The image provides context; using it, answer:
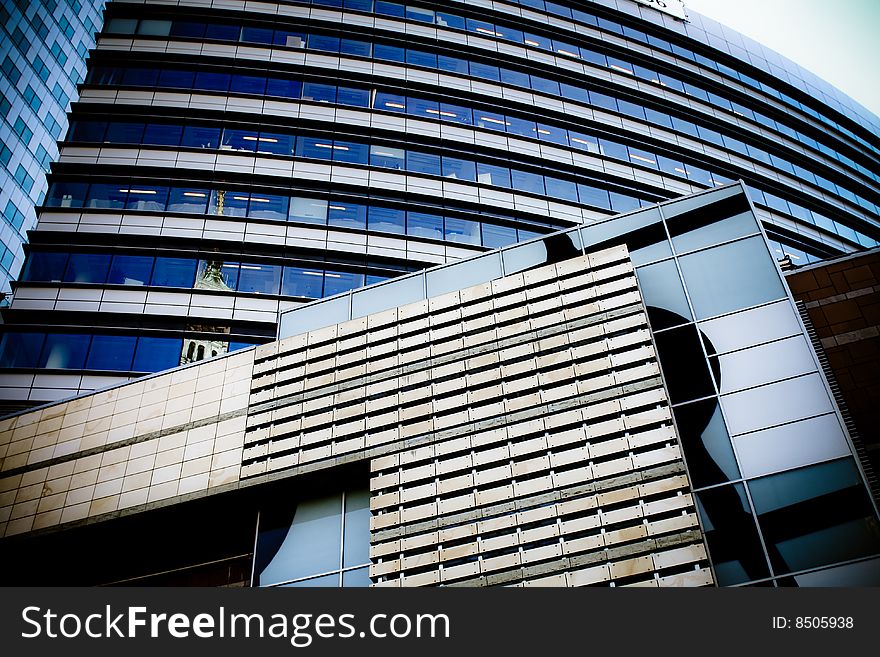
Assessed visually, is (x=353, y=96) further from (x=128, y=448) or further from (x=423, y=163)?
(x=128, y=448)

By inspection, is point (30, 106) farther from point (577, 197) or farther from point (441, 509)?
point (441, 509)

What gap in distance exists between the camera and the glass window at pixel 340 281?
41.2 metres

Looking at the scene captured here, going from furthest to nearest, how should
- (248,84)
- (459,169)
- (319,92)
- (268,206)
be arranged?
(319,92)
(248,84)
(459,169)
(268,206)

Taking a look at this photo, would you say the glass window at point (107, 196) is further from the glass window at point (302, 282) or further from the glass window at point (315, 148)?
the glass window at point (302, 282)

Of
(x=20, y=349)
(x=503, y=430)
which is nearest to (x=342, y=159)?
(x=20, y=349)

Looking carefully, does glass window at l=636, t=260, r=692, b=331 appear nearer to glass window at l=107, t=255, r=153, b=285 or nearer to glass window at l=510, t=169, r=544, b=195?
glass window at l=510, t=169, r=544, b=195

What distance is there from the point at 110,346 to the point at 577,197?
2882 centimetres

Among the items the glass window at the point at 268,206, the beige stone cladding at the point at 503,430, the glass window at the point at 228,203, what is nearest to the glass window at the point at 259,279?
the glass window at the point at 268,206

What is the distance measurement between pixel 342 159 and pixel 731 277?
28.9 m

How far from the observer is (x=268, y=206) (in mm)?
44156

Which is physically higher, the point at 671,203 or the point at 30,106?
the point at 30,106

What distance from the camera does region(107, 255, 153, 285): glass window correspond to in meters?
41.2

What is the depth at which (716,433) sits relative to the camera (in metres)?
20.4
